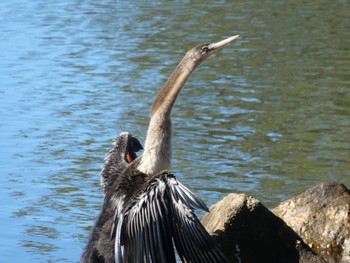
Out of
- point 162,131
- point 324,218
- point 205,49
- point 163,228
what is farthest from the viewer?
point 324,218

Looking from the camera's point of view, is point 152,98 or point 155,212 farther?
point 152,98

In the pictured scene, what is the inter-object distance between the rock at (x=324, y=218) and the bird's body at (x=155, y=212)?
177cm

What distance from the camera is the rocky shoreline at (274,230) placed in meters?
6.75

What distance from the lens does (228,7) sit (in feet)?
60.2

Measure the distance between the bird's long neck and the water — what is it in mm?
2120

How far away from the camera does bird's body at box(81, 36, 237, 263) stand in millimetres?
5508

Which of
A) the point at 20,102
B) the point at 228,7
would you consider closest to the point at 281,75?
the point at 20,102

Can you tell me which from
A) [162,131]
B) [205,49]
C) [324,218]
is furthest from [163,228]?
[324,218]

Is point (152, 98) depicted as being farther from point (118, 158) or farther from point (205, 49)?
point (205, 49)

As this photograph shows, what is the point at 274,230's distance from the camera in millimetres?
6891

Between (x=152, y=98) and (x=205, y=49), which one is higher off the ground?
(x=205, y=49)

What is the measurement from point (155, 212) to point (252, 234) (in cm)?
142

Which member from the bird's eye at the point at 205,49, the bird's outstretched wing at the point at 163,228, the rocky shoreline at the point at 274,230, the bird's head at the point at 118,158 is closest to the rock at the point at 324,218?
the rocky shoreline at the point at 274,230

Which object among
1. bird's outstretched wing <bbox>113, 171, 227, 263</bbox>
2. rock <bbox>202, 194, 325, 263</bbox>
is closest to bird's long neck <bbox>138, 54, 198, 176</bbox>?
bird's outstretched wing <bbox>113, 171, 227, 263</bbox>
